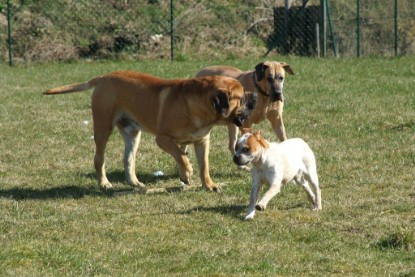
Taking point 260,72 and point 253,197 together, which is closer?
point 253,197

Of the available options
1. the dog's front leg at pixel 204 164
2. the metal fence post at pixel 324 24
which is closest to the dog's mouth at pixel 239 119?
the dog's front leg at pixel 204 164

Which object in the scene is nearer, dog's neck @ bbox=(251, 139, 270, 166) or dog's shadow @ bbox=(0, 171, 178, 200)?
dog's neck @ bbox=(251, 139, 270, 166)

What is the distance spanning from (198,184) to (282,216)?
190cm

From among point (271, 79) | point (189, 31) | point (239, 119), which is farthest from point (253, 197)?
point (189, 31)

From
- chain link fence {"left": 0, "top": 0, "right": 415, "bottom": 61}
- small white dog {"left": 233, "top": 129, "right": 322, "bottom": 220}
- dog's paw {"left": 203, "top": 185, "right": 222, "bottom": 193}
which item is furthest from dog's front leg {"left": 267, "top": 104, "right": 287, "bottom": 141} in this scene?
chain link fence {"left": 0, "top": 0, "right": 415, "bottom": 61}

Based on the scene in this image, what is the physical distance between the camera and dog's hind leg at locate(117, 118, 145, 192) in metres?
10.8

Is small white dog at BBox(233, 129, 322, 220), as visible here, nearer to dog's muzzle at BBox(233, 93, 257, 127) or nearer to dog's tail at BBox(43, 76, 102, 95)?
dog's muzzle at BBox(233, 93, 257, 127)

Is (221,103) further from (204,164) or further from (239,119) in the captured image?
(204,164)

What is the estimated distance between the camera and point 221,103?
9.52 meters

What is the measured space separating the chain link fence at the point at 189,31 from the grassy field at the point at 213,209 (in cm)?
1038

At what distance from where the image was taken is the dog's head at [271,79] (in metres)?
11.8

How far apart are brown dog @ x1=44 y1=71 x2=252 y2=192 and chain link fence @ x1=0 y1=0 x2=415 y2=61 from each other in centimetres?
1519

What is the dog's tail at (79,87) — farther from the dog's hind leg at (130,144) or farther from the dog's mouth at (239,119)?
the dog's mouth at (239,119)

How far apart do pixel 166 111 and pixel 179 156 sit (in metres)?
0.52
